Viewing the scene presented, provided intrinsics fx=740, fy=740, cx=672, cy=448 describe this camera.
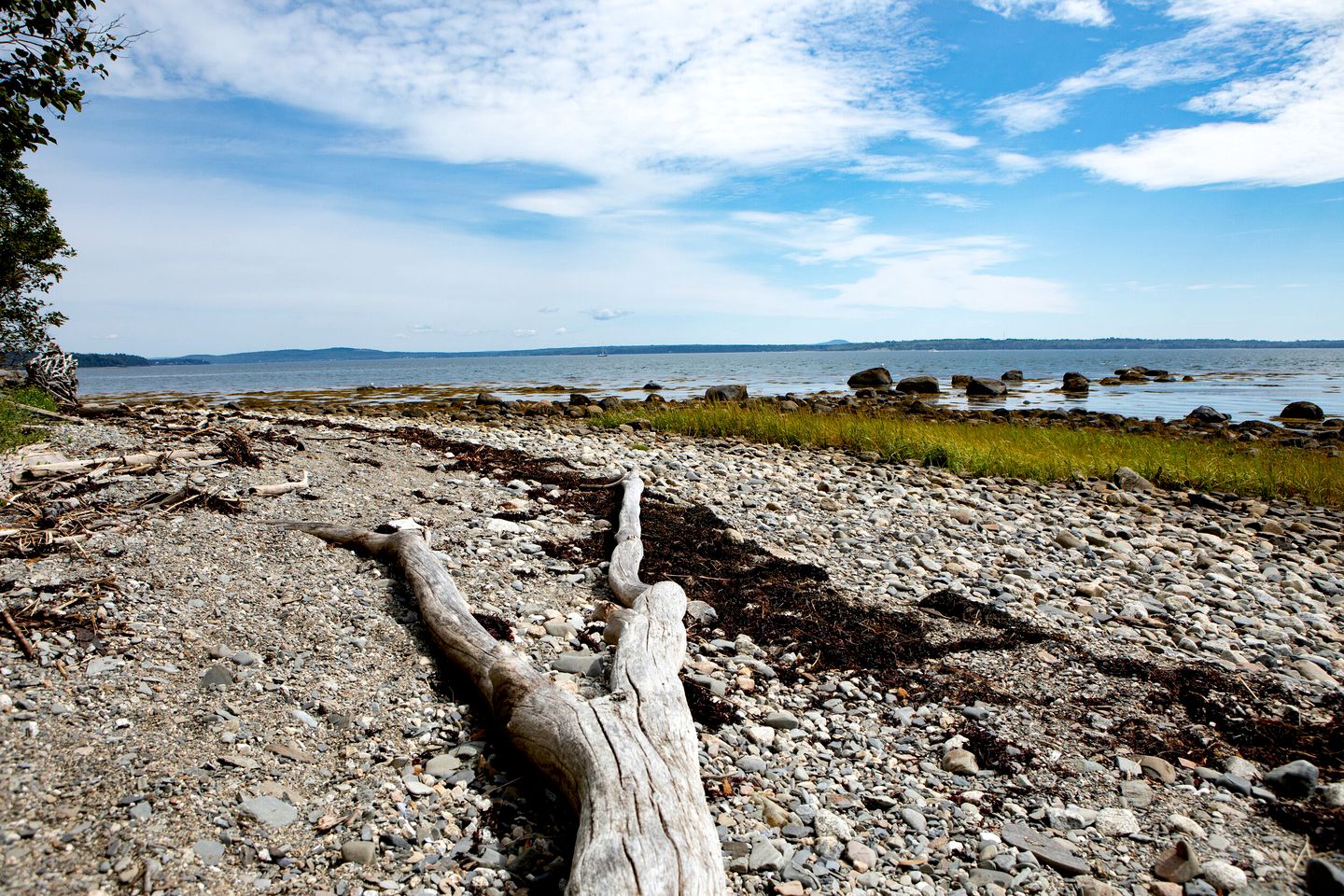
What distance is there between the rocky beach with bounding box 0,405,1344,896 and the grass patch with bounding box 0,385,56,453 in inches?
22.7

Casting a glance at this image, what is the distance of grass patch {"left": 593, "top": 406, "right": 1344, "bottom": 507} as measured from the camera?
42.5ft

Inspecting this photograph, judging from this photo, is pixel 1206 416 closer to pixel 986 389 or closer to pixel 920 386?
pixel 986 389

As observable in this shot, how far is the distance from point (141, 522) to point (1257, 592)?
10.4 m

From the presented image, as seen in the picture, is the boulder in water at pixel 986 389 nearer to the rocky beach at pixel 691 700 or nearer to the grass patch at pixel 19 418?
the rocky beach at pixel 691 700

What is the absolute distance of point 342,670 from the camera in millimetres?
4250

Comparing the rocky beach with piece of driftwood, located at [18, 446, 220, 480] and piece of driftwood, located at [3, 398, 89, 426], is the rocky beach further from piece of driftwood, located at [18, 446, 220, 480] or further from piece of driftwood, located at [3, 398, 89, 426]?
piece of driftwood, located at [3, 398, 89, 426]

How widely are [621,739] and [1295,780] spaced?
12.0ft

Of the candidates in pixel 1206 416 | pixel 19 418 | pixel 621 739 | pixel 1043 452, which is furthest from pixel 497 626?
pixel 1206 416

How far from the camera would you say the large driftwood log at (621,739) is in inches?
106

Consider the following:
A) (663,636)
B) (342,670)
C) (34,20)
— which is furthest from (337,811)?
(34,20)

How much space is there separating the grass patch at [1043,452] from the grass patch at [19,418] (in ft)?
40.4

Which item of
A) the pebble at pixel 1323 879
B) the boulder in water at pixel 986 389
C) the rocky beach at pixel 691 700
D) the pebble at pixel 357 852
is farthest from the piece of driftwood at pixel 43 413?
the boulder in water at pixel 986 389

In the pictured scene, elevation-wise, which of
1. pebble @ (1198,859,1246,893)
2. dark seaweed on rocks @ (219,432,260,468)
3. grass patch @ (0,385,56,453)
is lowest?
pebble @ (1198,859,1246,893)

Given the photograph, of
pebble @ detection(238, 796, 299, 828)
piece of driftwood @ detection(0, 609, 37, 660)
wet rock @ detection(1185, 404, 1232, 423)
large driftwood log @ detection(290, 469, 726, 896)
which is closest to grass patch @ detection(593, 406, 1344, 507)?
wet rock @ detection(1185, 404, 1232, 423)
